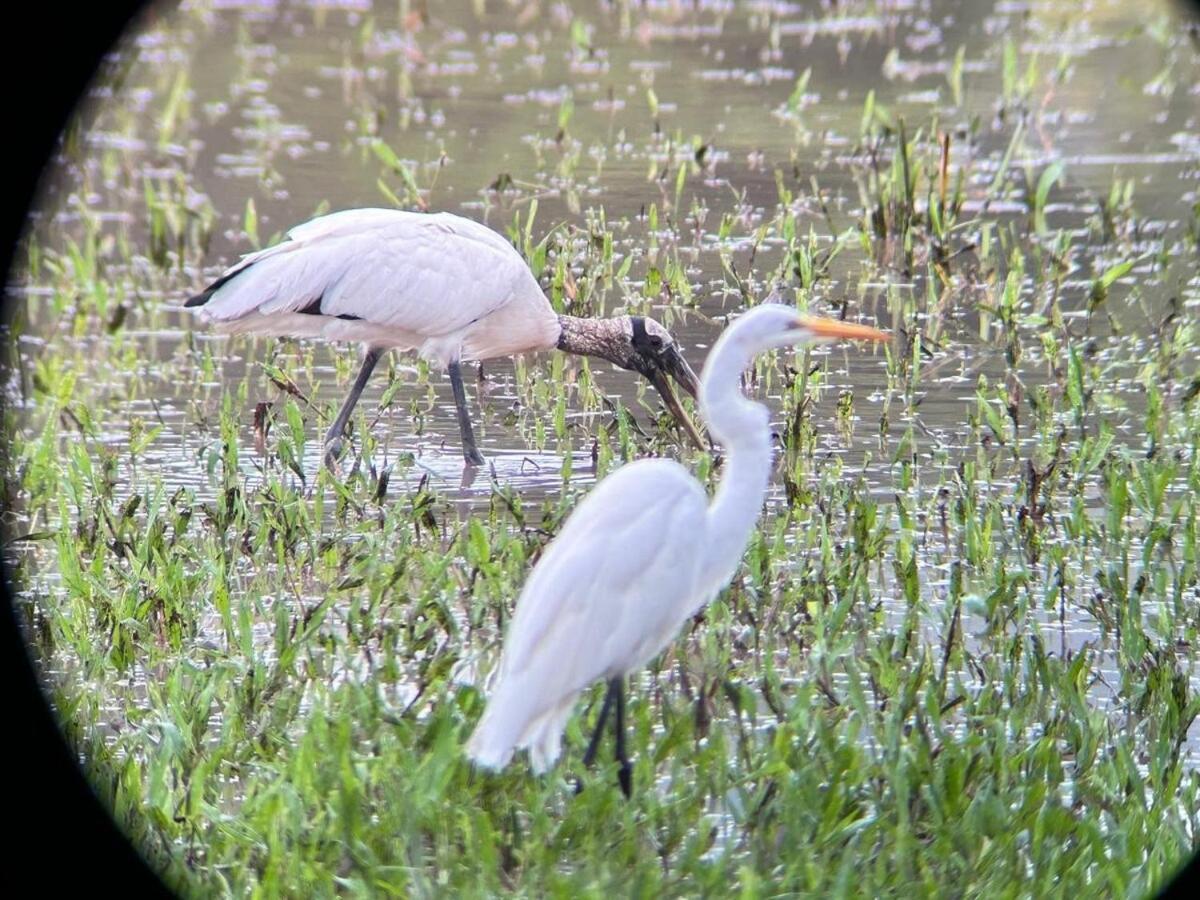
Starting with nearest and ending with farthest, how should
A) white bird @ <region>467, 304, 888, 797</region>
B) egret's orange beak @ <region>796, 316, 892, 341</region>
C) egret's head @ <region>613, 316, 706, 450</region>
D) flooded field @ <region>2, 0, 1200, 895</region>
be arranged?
flooded field @ <region>2, 0, 1200, 895</region> → white bird @ <region>467, 304, 888, 797</region> → egret's orange beak @ <region>796, 316, 892, 341</region> → egret's head @ <region>613, 316, 706, 450</region>

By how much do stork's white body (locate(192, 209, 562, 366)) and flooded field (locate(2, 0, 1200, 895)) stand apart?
0.29 metres

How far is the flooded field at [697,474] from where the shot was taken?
12.8 ft

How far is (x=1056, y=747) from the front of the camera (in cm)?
420

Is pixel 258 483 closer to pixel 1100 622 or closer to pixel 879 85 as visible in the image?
pixel 1100 622

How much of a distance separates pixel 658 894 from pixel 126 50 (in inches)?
424

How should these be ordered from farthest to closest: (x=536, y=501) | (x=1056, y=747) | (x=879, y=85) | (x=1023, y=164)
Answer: (x=879, y=85), (x=1023, y=164), (x=536, y=501), (x=1056, y=747)

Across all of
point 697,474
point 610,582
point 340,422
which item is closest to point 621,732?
point 610,582

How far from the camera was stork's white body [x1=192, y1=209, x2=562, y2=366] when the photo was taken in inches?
270

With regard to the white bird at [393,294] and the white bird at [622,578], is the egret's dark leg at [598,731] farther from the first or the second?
the white bird at [393,294]

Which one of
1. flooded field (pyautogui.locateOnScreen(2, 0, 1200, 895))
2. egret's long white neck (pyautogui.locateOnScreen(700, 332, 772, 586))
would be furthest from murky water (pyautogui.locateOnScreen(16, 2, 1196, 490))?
egret's long white neck (pyautogui.locateOnScreen(700, 332, 772, 586))

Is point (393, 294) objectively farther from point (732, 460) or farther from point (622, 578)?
point (622, 578)

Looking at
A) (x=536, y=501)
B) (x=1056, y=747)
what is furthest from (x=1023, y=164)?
(x=1056, y=747)

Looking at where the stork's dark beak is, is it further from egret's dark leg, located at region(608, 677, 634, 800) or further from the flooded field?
egret's dark leg, located at region(608, 677, 634, 800)

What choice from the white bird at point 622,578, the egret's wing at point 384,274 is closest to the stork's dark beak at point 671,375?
the egret's wing at point 384,274
